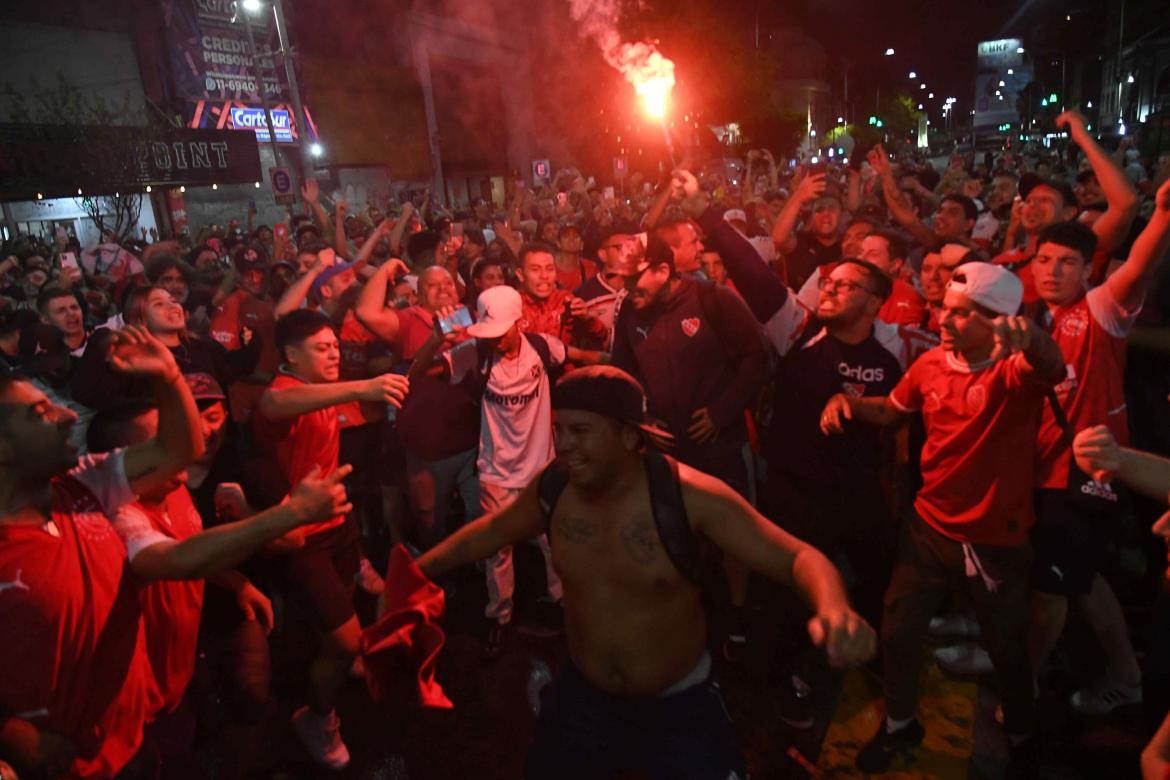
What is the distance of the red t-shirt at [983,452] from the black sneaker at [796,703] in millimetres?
1260

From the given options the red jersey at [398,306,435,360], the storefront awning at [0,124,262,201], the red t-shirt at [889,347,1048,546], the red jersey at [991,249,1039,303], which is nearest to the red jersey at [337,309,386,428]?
the red jersey at [398,306,435,360]

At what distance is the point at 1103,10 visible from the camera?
5816 centimetres

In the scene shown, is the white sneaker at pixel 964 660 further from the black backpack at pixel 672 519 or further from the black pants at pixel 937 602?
the black backpack at pixel 672 519

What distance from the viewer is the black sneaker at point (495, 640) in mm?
4711

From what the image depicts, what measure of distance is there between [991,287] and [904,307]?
6.63 ft

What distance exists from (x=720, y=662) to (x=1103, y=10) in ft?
242

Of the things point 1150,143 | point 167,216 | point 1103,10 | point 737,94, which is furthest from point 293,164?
point 1103,10

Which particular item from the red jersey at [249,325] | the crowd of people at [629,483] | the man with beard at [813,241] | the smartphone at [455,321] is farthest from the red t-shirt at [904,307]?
the red jersey at [249,325]

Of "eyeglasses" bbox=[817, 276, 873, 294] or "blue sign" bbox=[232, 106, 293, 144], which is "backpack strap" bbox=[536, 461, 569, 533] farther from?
"blue sign" bbox=[232, 106, 293, 144]

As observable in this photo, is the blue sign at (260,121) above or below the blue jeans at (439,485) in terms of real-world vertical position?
above

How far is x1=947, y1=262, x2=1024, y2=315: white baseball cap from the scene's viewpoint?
3299 millimetres

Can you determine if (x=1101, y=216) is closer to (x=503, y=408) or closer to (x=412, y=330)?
(x=503, y=408)

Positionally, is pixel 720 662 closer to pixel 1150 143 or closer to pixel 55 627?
pixel 55 627

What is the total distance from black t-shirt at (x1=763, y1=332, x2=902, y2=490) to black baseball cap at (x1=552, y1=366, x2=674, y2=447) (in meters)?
1.47
